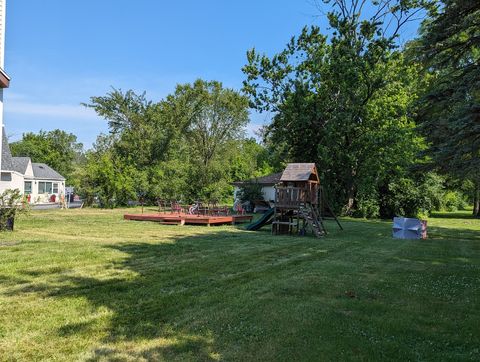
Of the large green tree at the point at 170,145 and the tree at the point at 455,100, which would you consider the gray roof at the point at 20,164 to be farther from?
the tree at the point at 455,100

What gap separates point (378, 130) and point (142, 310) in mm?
27759

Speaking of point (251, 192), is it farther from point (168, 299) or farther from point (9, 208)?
point (168, 299)

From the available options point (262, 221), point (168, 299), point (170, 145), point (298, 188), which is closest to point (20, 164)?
point (170, 145)

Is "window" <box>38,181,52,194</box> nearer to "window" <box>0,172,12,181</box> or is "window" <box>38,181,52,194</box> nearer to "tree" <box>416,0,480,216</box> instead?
"window" <box>0,172,12,181</box>

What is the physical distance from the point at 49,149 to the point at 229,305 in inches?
2908

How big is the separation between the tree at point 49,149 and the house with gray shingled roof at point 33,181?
15.5 m

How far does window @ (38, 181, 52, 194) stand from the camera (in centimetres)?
4400

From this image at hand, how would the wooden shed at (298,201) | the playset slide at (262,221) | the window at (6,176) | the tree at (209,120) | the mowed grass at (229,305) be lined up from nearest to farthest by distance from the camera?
the mowed grass at (229,305), the wooden shed at (298,201), the playset slide at (262,221), the window at (6,176), the tree at (209,120)

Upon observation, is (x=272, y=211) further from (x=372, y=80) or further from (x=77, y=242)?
(x=372, y=80)

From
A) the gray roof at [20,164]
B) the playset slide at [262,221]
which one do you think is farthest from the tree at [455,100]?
the gray roof at [20,164]

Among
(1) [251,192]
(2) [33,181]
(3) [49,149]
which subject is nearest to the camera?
(1) [251,192]

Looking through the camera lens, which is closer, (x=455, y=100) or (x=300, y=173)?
(x=455, y=100)

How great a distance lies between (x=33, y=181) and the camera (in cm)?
4253

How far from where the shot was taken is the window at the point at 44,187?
144 ft
